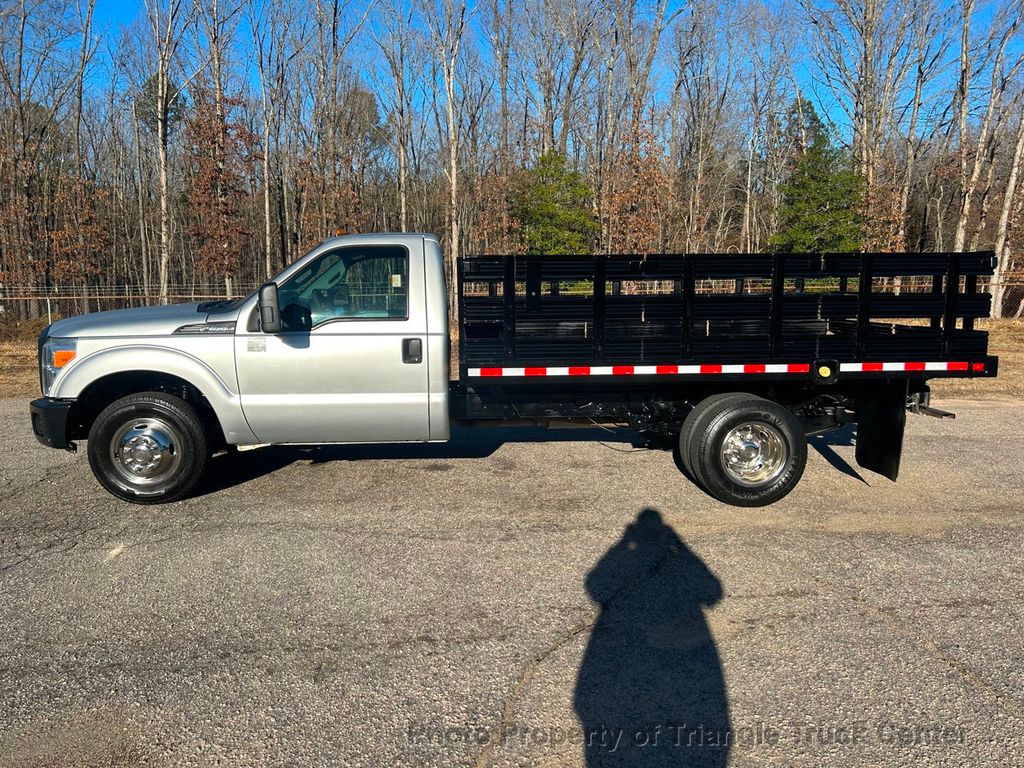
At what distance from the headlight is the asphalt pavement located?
1057 mm

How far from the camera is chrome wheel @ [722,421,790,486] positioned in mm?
5637

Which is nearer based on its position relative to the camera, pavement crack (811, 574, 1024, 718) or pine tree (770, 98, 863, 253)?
pavement crack (811, 574, 1024, 718)

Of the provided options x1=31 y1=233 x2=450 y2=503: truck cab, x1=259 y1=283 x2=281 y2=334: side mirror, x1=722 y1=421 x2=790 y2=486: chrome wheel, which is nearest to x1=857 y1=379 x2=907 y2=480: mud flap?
x1=722 y1=421 x2=790 y2=486: chrome wheel

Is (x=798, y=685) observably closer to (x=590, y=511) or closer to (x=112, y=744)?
(x=590, y=511)

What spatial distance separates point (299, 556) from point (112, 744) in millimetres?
1895

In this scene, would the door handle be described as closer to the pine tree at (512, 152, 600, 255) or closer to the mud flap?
the mud flap

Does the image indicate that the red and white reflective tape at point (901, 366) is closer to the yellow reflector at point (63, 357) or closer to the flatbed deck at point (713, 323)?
the flatbed deck at point (713, 323)

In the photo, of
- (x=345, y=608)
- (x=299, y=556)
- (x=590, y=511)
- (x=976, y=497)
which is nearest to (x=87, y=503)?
(x=299, y=556)

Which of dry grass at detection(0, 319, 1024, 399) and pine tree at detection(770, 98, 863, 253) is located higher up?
pine tree at detection(770, 98, 863, 253)

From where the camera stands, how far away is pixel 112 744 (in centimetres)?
280

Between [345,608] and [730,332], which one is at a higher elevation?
[730,332]

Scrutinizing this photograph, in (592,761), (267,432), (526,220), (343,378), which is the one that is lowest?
(592,761)

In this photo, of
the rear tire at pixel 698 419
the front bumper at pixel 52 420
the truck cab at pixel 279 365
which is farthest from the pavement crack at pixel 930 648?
the front bumper at pixel 52 420

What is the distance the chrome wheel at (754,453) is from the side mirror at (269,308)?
3.59 m
